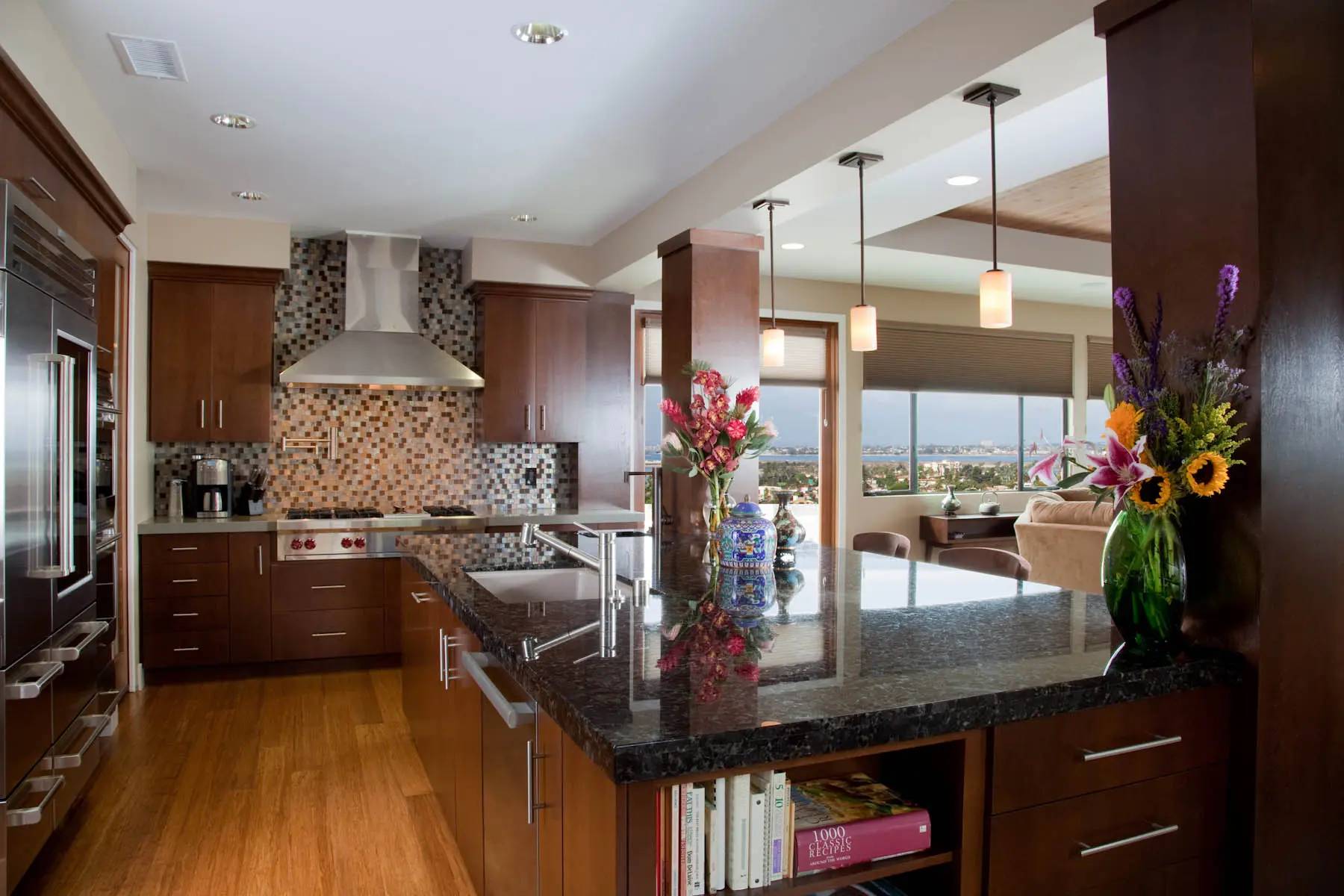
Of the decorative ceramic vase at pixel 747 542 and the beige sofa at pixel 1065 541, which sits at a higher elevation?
the decorative ceramic vase at pixel 747 542

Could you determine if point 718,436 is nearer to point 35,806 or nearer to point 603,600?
point 603,600

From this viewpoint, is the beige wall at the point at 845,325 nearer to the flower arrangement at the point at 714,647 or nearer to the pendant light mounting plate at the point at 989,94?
the pendant light mounting plate at the point at 989,94

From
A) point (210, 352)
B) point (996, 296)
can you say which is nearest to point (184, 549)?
point (210, 352)

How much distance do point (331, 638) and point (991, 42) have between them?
441 centimetres

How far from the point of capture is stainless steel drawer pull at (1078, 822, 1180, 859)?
140 cm

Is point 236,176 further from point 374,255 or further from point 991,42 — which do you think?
point 991,42

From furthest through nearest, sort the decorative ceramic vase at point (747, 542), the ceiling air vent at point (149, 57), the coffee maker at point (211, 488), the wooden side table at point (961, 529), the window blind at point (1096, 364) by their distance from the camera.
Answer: the window blind at point (1096, 364), the wooden side table at point (961, 529), the coffee maker at point (211, 488), the ceiling air vent at point (149, 57), the decorative ceramic vase at point (747, 542)

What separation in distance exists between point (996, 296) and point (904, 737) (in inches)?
92.4

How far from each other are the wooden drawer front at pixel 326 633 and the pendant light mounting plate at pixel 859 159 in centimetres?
357

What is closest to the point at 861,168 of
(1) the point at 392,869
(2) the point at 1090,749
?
(2) the point at 1090,749

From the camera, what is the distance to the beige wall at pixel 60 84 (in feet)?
8.05

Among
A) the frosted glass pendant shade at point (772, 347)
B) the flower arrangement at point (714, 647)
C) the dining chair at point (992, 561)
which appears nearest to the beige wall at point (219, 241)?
the frosted glass pendant shade at point (772, 347)

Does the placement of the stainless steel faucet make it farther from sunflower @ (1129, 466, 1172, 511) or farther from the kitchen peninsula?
sunflower @ (1129, 466, 1172, 511)

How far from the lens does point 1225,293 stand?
156 cm
